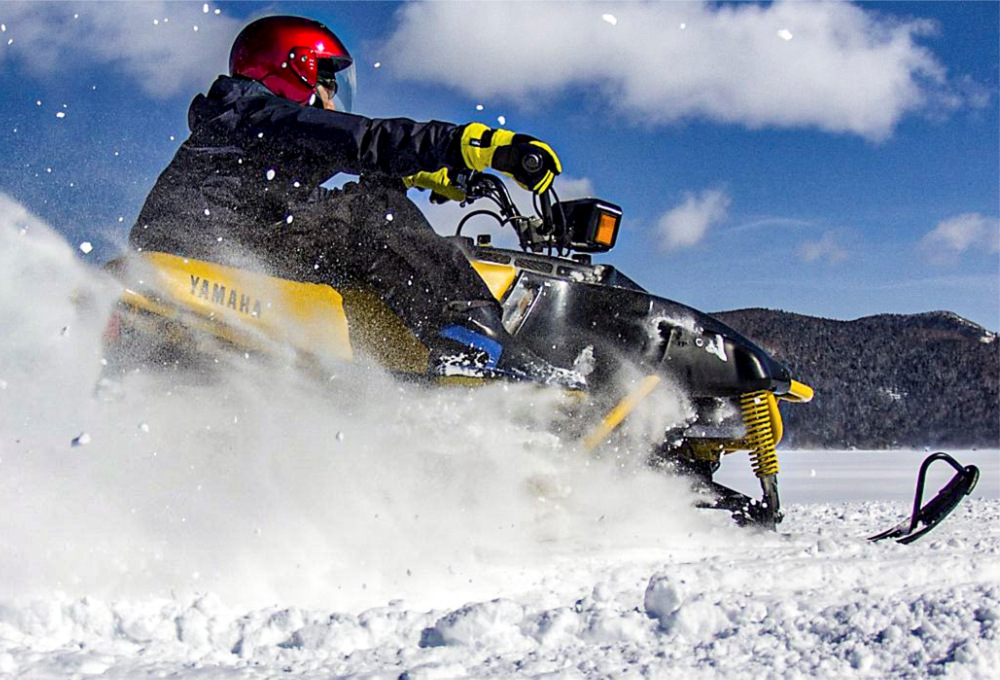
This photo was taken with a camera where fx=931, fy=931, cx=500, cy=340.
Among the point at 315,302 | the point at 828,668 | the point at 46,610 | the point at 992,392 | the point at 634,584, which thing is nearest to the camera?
the point at 828,668

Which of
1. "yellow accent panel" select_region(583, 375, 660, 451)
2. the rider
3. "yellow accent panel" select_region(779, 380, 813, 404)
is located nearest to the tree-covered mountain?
"yellow accent panel" select_region(779, 380, 813, 404)

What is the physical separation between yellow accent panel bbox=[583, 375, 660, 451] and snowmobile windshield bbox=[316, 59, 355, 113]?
156 cm

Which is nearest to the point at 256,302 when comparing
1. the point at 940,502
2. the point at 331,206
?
the point at 331,206

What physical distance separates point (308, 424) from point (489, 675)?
153 cm

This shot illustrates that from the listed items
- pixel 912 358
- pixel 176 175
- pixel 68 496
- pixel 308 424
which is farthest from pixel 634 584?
pixel 912 358

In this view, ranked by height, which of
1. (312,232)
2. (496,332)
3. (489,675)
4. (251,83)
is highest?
(251,83)

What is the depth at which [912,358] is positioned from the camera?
3575 centimetres

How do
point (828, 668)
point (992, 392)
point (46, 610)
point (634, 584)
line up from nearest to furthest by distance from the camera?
point (828, 668) < point (46, 610) < point (634, 584) < point (992, 392)

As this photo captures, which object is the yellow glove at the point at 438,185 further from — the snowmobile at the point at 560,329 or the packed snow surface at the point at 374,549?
the packed snow surface at the point at 374,549

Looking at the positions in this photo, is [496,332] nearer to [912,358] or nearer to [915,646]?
[915,646]

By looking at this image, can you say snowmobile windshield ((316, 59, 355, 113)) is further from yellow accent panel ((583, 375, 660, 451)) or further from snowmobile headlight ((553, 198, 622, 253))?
yellow accent panel ((583, 375, 660, 451))

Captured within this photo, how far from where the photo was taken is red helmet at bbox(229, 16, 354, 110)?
3471mm

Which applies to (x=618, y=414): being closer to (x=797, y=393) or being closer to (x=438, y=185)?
(x=797, y=393)

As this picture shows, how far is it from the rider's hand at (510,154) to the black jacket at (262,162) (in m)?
0.06
